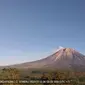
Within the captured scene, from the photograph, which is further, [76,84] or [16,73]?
[16,73]

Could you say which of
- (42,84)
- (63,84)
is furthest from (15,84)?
(63,84)

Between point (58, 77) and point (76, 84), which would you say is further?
point (58, 77)

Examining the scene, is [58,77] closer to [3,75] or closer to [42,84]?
[42,84]

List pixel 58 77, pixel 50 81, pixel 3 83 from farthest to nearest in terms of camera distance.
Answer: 1. pixel 58 77
2. pixel 50 81
3. pixel 3 83

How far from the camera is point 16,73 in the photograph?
46719 mm

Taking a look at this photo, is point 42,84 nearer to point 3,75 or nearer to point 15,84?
point 15,84

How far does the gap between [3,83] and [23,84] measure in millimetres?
5017

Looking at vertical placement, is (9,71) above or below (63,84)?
above

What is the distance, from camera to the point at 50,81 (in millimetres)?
45188

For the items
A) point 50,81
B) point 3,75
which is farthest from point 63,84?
point 3,75

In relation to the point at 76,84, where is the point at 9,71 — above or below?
above

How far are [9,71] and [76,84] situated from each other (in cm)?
1419

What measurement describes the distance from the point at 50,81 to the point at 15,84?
7192 millimetres

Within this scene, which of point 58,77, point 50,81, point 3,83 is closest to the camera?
point 3,83
